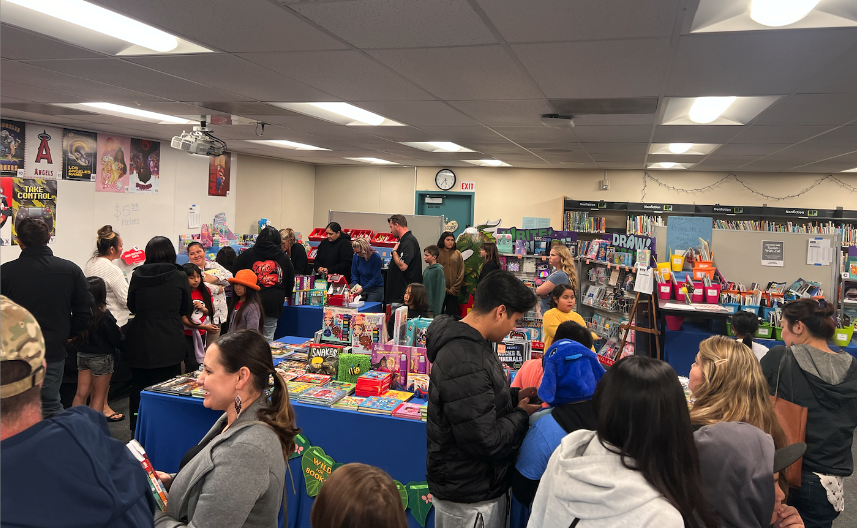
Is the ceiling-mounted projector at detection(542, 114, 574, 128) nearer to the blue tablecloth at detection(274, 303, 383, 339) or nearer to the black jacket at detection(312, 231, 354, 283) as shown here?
the blue tablecloth at detection(274, 303, 383, 339)

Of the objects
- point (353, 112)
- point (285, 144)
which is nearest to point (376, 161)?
point (285, 144)

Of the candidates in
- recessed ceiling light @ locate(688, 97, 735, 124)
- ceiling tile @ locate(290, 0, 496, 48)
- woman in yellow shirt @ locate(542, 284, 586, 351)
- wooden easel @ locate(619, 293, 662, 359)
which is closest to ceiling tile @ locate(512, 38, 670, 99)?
ceiling tile @ locate(290, 0, 496, 48)

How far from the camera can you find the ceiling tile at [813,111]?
3970mm

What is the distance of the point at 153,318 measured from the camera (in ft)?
14.3

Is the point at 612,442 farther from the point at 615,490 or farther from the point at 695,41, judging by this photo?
the point at 695,41

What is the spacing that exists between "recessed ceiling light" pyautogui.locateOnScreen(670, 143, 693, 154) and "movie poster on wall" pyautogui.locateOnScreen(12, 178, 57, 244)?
778 cm

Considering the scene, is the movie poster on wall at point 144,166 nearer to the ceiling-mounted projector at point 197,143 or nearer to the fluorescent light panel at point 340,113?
the ceiling-mounted projector at point 197,143

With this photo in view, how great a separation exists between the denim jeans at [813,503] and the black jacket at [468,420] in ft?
5.02

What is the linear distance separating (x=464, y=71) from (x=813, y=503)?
303cm

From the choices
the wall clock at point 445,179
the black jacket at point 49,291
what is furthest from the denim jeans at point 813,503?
the wall clock at point 445,179

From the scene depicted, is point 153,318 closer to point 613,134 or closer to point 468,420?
point 468,420

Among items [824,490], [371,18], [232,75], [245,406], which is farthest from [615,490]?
[232,75]

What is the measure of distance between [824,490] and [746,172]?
8.84m

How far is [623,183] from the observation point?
11.0m
